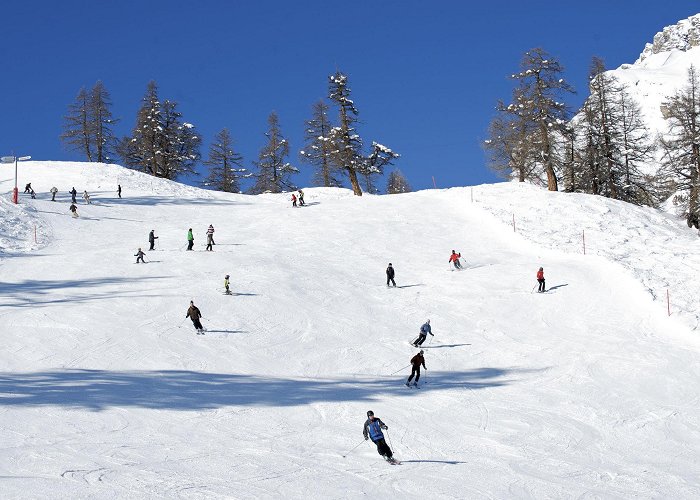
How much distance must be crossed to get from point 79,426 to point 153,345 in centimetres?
682

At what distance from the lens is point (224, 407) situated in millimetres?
16797

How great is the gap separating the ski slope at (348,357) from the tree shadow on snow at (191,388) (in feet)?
0.29

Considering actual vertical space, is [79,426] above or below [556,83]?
below

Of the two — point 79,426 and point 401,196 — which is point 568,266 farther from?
point 79,426

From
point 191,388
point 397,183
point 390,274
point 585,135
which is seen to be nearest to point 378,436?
point 191,388

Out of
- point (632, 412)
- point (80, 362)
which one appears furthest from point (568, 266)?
point (80, 362)

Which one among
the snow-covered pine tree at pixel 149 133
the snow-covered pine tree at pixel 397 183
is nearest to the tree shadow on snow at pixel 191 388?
the snow-covered pine tree at pixel 149 133

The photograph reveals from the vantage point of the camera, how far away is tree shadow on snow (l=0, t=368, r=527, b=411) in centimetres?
1650

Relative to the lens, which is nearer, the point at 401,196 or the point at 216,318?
the point at 216,318

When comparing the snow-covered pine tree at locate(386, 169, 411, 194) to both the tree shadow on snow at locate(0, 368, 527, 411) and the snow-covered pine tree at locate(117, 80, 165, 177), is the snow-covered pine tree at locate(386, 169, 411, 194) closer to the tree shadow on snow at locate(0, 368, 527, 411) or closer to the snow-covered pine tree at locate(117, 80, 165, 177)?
the snow-covered pine tree at locate(117, 80, 165, 177)

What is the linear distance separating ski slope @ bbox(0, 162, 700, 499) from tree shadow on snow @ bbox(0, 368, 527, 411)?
0.29 feet

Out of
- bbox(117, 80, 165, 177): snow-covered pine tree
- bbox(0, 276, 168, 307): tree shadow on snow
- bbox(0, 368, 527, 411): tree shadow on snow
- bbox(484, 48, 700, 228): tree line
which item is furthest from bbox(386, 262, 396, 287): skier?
bbox(117, 80, 165, 177): snow-covered pine tree

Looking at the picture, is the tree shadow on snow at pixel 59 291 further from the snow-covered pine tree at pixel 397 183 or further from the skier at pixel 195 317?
the snow-covered pine tree at pixel 397 183

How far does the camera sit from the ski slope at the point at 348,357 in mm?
13227
